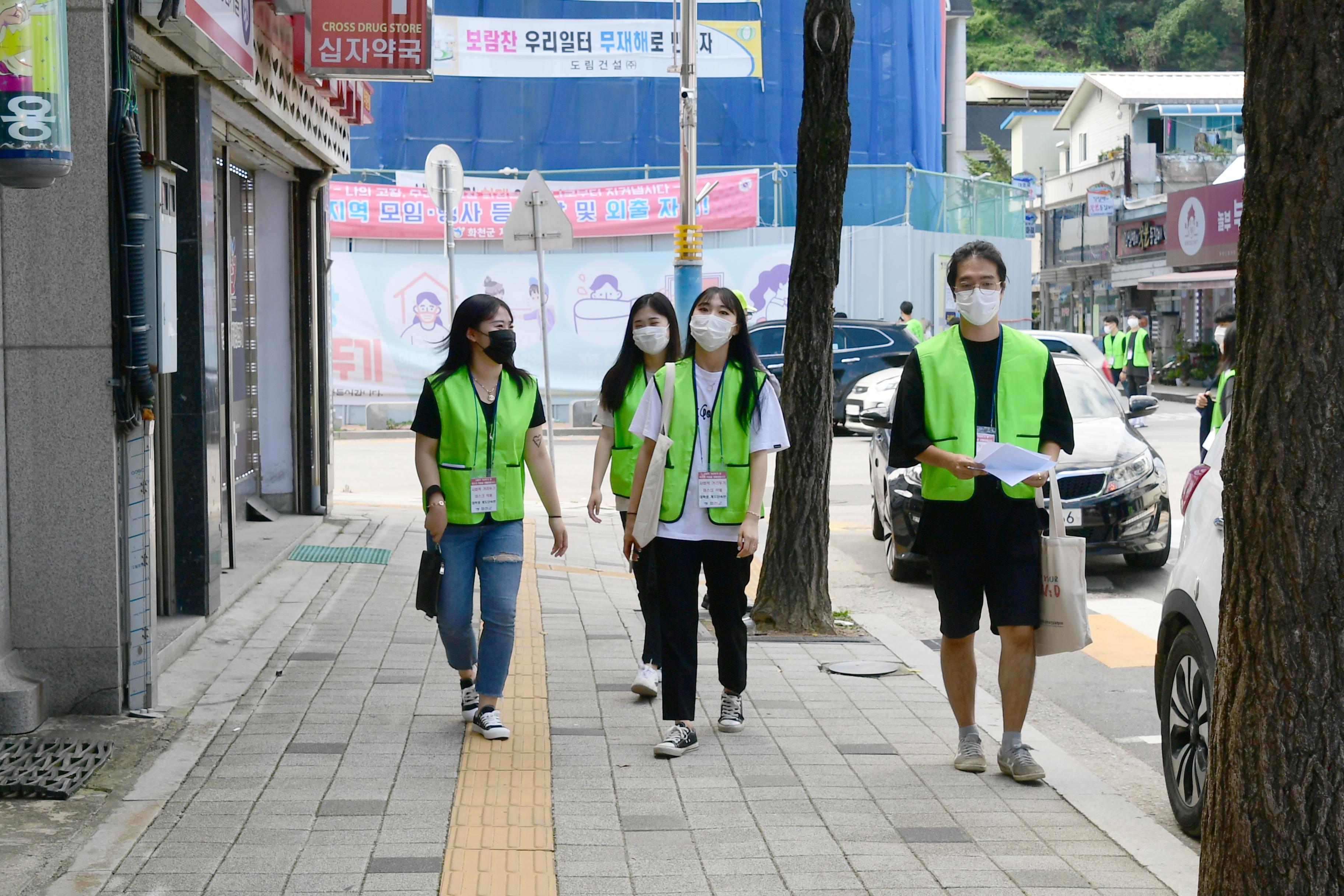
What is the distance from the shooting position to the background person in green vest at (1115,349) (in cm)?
2555

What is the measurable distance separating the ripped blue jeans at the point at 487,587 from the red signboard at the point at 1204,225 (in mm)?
26039

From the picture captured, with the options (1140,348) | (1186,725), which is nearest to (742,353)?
(1186,725)

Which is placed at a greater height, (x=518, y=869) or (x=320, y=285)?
(x=320, y=285)

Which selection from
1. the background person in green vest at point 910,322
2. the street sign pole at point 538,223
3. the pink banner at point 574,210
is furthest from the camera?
the pink banner at point 574,210

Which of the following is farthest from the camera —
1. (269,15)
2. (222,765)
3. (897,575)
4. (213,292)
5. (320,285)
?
(320,285)

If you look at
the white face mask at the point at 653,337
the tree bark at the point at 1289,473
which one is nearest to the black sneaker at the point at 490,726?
the white face mask at the point at 653,337

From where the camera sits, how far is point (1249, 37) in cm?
291

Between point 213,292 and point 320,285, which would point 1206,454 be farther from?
point 320,285

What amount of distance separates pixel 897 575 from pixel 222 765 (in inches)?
246

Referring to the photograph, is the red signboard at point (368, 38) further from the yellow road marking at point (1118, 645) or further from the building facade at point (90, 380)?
the yellow road marking at point (1118, 645)

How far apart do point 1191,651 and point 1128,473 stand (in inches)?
217

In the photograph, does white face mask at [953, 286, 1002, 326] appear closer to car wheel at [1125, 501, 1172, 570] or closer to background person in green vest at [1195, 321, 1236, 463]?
background person in green vest at [1195, 321, 1236, 463]

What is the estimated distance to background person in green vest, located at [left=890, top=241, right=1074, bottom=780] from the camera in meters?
5.21

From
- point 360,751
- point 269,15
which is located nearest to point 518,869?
point 360,751
